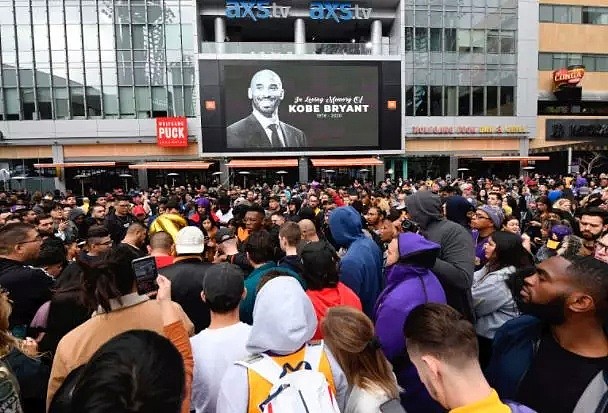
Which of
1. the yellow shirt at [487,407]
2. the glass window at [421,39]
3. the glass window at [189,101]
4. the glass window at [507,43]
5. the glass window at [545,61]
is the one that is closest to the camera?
the yellow shirt at [487,407]

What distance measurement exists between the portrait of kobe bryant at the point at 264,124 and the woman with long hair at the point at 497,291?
91.0ft

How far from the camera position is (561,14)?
35.7 m

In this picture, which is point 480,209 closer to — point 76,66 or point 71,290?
point 71,290

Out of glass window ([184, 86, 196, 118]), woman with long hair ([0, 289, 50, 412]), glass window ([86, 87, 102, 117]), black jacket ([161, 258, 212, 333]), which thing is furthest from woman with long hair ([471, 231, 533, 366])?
glass window ([86, 87, 102, 117])

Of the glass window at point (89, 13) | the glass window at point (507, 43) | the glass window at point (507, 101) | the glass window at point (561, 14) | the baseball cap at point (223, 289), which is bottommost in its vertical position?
the baseball cap at point (223, 289)

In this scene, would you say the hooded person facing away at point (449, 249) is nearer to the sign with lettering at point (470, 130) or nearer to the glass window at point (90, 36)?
the sign with lettering at point (470, 130)

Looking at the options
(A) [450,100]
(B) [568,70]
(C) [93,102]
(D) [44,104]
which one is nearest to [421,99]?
(A) [450,100]

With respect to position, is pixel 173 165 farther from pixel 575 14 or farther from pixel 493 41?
pixel 575 14

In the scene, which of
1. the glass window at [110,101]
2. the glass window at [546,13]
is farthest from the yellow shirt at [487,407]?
the glass window at [546,13]

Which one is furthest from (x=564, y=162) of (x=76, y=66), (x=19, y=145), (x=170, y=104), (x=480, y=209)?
(x=19, y=145)

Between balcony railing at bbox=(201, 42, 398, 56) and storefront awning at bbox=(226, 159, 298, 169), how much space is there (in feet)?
25.4

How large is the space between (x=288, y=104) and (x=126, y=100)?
11.9 m

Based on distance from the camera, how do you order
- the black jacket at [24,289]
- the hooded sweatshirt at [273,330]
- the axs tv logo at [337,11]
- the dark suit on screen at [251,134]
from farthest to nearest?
the axs tv logo at [337,11], the dark suit on screen at [251,134], the black jacket at [24,289], the hooded sweatshirt at [273,330]

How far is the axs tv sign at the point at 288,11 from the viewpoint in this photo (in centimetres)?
3142
